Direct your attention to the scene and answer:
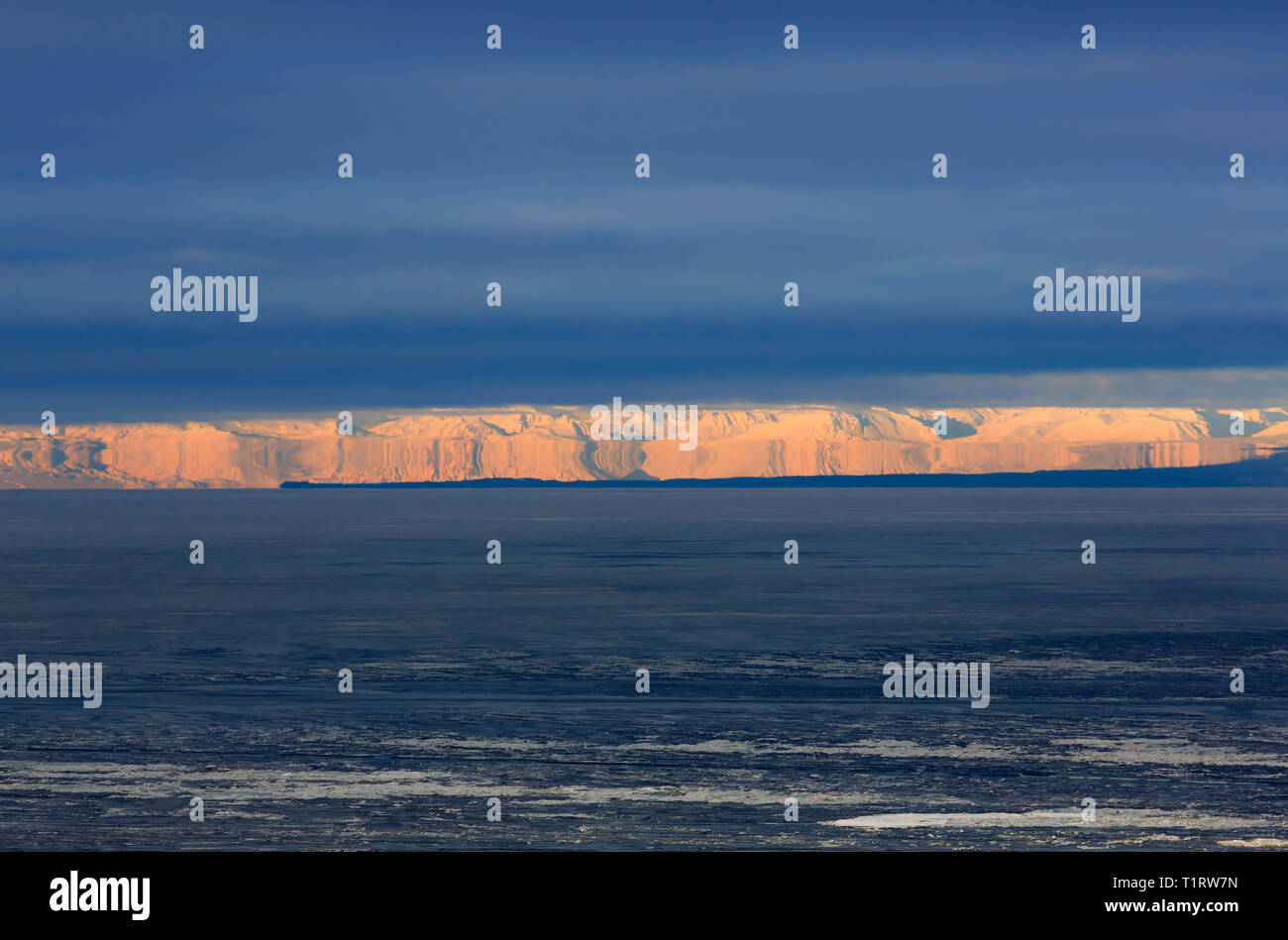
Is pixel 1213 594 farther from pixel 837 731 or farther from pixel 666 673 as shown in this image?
pixel 837 731

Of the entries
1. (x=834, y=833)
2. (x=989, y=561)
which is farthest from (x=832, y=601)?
(x=834, y=833)

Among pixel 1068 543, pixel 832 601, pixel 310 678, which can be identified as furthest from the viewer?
pixel 1068 543

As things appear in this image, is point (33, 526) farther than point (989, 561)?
Yes

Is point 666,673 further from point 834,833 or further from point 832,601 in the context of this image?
point 832,601
